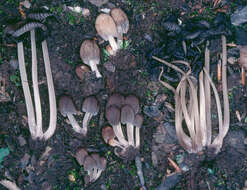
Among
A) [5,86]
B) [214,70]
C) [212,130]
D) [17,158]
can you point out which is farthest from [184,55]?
[17,158]

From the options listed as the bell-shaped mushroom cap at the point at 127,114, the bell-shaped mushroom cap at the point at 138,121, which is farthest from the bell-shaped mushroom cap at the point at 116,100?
the bell-shaped mushroom cap at the point at 138,121

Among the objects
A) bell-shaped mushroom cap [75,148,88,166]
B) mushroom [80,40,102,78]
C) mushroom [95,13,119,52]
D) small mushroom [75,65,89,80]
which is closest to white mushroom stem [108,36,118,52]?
mushroom [95,13,119,52]

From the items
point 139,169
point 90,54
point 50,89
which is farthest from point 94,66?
point 139,169

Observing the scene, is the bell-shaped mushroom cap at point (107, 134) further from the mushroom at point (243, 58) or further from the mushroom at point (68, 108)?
the mushroom at point (243, 58)

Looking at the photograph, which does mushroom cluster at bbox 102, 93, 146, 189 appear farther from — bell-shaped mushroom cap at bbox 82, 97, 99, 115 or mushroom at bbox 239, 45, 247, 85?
mushroom at bbox 239, 45, 247, 85

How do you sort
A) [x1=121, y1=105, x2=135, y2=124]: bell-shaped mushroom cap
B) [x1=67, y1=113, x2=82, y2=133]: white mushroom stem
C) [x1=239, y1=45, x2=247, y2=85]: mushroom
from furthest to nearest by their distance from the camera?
1. [x1=239, y1=45, x2=247, y2=85]: mushroom
2. [x1=67, y1=113, x2=82, y2=133]: white mushroom stem
3. [x1=121, y1=105, x2=135, y2=124]: bell-shaped mushroom cap

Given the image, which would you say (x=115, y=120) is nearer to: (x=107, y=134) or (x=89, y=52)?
(x=107, y=134)

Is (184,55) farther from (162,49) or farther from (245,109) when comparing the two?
(245,109)
